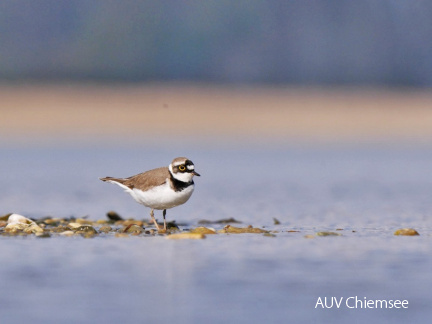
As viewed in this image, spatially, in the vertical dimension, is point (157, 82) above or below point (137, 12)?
below

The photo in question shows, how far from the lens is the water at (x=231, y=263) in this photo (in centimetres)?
945

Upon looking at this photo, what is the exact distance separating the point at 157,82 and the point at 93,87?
8731mm

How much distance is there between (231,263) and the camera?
1197cm

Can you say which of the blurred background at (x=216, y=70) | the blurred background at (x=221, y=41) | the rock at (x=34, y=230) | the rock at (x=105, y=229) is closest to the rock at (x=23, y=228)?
the rock at (x=34, y=230)

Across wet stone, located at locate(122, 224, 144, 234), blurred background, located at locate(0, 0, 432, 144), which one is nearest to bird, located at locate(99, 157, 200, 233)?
wet stone, located at locate(122, 224, 144, 234)

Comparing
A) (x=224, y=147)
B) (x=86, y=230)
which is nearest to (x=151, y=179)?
(x=86, y=230)

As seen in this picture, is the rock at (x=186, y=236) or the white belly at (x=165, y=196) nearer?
the rock at (x=186, y=236)

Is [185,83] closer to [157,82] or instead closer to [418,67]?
[157,82]

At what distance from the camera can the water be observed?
945 cm

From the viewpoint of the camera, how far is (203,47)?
104 metres

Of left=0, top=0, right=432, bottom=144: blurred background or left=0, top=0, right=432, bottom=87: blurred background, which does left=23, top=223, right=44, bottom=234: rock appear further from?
left=0, top=0, right=432, bottom=87: blurred background

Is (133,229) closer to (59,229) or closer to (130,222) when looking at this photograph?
(59,229)

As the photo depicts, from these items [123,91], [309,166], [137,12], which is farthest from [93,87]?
[309,166]

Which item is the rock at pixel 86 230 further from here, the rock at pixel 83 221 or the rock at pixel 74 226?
the rock at pixel 83 221
